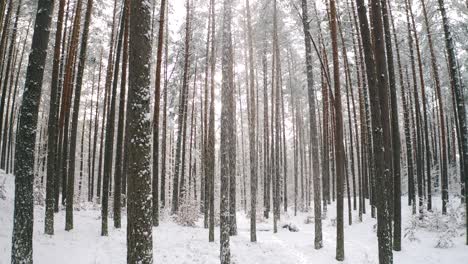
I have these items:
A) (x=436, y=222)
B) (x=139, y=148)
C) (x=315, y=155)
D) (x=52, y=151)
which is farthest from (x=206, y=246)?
(x=436, y=222)

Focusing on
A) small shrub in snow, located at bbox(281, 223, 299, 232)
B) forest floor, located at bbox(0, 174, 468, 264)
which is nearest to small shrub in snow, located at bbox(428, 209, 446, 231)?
forest floor, located at bbox(0, 174, 468, 264)

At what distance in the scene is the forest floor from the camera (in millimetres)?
9336

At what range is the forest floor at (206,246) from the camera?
9.34 m

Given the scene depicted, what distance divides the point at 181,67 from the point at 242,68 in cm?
853

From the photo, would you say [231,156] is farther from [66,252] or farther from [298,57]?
[298,57]

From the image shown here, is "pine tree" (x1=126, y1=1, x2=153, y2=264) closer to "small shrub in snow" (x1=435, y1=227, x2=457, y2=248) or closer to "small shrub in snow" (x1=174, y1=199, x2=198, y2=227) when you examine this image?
"small shrub in snow" (x1=174, y1=199, x2=198, y2=227)

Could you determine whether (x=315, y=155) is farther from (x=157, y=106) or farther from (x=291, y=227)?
(x=157, y=106)

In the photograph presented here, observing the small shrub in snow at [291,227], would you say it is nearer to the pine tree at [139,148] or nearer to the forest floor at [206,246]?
the forest floor at [206,246]

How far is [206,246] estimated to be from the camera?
487 inches

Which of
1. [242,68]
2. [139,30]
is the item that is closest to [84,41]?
[139,30]

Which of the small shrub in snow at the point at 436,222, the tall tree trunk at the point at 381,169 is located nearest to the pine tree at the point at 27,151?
the tall tree trunk at the point at 381,169

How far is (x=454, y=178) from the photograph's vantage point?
2636cm

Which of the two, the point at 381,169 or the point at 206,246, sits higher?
the point at 381,169

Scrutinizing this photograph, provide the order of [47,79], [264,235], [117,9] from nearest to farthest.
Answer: [264,235] → [117,9] → [47,79]
